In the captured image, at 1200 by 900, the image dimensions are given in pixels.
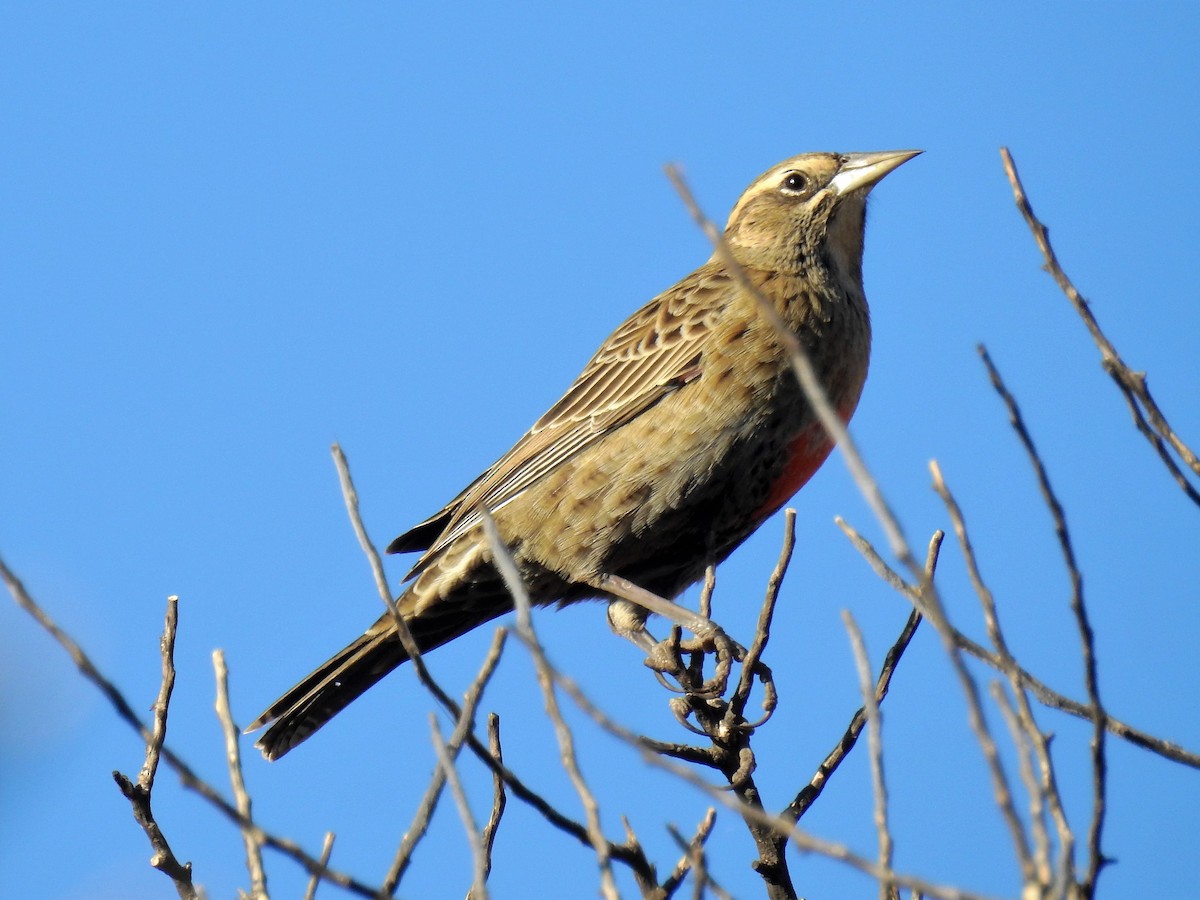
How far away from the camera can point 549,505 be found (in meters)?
6.34

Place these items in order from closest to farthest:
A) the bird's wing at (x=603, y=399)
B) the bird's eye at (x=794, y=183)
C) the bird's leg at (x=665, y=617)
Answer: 1. the bird's leg at (x=665, y=617)
2. the bird's wing at (x=603, y=399)
3. the bird's eye at (x=794, y=183)

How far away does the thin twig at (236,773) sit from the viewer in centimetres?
322

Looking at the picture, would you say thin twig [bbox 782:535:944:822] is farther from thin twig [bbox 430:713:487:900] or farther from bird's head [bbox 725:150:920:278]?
bird's head [bbox 725:150:920:278]

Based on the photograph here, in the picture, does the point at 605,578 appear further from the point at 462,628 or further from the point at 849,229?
the point at 849,229

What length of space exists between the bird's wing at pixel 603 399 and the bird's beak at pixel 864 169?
0.70 meters

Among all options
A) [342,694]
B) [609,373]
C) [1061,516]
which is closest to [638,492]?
[609,373]

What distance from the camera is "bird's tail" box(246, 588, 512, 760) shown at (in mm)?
6469

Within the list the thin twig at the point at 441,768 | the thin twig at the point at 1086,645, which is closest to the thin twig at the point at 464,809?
the thin twig at the point at 441,768

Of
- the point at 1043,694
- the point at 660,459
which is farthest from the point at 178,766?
the point at 660,459

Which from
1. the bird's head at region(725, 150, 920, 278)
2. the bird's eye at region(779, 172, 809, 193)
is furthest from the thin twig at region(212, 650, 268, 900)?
the bird's eye at region(779, 172, 809, 193)

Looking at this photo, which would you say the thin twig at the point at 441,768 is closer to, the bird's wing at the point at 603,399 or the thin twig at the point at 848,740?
the thin twig at the point at 848,740

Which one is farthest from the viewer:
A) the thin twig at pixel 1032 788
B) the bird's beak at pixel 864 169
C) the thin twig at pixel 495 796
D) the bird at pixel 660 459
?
the bird's beak at pixel 864 169

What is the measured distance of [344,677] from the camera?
657 centimetres

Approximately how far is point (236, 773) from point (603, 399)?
3.61 m
